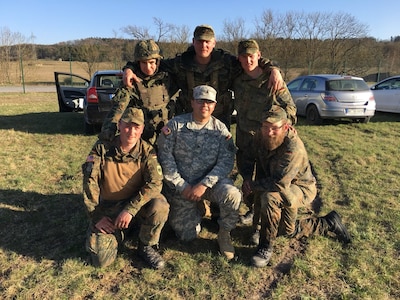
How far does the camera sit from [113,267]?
3047 mm

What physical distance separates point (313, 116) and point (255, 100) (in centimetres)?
690

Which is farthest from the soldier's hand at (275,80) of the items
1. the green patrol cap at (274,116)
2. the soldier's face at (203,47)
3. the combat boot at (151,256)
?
the combat boot at (151,256)

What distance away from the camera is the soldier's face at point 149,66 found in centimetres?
362

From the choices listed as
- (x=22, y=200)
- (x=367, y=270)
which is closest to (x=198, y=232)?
(x=367, y=270)

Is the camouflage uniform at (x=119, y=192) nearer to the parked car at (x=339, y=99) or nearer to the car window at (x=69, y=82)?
the parked car at (x=339, y=99)

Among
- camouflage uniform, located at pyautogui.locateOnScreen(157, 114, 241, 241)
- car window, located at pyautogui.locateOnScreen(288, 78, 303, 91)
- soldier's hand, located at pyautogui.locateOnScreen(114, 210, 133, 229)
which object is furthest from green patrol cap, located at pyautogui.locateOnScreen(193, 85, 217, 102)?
car window, located at pyautogui.locateOnScreen(288, 78, 303, 91)

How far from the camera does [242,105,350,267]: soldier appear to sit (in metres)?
3.07

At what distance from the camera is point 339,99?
31.0 ft

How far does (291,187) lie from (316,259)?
664 mm

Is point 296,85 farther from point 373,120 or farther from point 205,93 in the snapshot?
point 205,93

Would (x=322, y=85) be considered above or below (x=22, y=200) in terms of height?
above

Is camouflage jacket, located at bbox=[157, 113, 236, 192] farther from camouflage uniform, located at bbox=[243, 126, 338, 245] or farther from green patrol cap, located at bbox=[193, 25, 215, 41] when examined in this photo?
green patrol cap, located at bbox=[193, 25, 215, 41]

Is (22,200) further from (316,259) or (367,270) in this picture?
(367,270)

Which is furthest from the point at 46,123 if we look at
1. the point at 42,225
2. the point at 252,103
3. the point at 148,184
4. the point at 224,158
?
the point at 224,158
